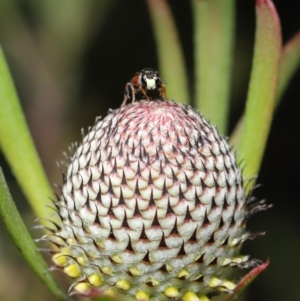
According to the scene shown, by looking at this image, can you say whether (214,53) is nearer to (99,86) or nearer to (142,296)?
(142,296)

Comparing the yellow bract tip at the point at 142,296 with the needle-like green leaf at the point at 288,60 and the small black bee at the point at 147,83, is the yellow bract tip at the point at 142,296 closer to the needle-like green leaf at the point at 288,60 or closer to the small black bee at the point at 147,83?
the small black bee at the point at 147,83

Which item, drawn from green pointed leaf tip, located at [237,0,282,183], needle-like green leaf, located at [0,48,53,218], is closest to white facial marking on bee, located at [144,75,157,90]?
Result: green pointed leaf tip, located at [237,0,282,183]

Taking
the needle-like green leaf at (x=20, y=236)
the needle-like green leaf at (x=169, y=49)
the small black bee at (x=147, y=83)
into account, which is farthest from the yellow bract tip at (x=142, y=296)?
the needle-like green leaf at (x=169, y=49)

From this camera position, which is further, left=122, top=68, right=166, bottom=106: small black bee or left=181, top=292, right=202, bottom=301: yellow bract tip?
left=122, top=68, right=166, bottom=106: small black bee

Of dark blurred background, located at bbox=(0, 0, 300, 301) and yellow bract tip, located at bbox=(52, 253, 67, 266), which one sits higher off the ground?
dark blurred background, located at bbox=(0, 0, 300, 301)

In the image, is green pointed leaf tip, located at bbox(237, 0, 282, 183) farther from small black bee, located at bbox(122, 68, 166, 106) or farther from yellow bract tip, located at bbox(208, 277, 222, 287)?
yellow bract tip, located at bbox(208, 277, 222, 287)

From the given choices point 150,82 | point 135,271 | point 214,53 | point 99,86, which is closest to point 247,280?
point 135,271
